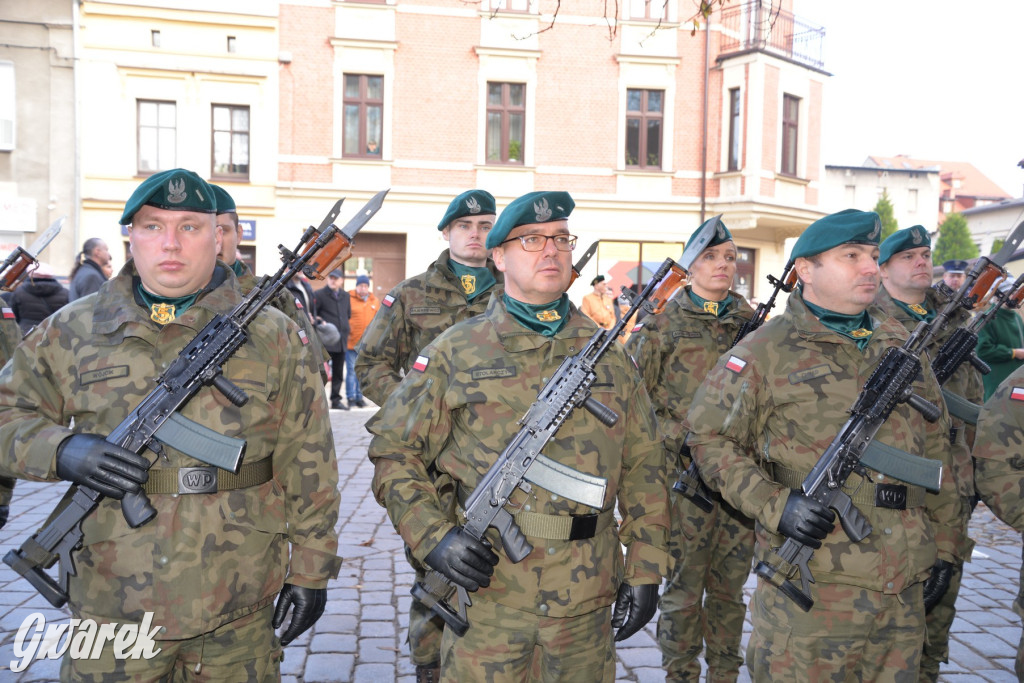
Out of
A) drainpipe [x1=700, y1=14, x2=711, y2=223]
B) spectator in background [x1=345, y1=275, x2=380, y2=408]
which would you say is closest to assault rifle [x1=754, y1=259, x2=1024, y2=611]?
spectator in background [x1=345, y1=275, x2=380, y2=408]

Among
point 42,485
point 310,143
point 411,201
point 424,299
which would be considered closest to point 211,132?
point 310,143

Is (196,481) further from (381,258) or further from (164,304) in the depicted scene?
(381,258)

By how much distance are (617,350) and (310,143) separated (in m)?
18.5

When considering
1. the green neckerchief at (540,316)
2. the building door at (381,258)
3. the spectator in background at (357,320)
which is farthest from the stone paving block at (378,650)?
the building door at (381,258)

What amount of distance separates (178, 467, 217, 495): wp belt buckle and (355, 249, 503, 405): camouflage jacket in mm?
2044

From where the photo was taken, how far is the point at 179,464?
2660 mm

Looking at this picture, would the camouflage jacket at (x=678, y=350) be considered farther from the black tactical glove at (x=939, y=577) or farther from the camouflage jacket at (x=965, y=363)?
the black tactical glove at (x=939, y=577)

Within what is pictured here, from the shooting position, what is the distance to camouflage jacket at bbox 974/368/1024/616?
10.4 ft

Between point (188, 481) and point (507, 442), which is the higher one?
point (507, 442)

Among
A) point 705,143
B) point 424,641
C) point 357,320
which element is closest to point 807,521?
point 424,641

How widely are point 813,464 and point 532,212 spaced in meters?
1.37

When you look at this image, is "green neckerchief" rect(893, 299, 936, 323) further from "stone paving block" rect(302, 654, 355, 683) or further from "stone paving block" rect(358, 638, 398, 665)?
"stone paving block" rect(302, 654, 355, 683)

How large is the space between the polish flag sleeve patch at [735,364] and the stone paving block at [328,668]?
2.44m

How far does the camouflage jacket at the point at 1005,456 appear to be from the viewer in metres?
3.17
